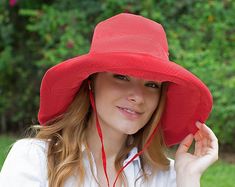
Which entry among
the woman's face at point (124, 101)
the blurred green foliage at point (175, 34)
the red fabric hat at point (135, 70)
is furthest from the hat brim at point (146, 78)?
Result: the blurred green foliage at point (175, 34)

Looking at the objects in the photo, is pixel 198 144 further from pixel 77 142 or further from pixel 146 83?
pixel 77 142

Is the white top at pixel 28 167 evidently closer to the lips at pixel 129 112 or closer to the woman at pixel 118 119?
the woman at pixel 118 119

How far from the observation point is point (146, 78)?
7.59 feet

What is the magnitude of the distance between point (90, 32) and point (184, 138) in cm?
478

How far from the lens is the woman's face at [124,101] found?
2420 millimetres

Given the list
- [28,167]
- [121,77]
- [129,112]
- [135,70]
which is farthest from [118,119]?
[28,167]

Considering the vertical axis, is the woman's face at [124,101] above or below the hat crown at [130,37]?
below

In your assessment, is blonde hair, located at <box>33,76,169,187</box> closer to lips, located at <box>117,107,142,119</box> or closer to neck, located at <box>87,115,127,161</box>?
neck, located at <box>87,115,127,161</box>

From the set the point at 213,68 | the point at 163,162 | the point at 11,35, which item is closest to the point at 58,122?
the point at 163,162

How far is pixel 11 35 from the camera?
8.05 m

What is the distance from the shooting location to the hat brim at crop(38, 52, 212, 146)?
7.36ft

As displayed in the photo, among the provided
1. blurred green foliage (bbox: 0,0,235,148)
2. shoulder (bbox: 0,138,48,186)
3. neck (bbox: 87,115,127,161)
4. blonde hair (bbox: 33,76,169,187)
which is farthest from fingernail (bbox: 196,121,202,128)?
blurred green foliage (bbox: 0,0,235,148)

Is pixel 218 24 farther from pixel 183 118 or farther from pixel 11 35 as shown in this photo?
pixel 183 118

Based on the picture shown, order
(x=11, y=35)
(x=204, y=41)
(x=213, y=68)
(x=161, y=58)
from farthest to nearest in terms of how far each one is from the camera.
Answer: (x=11, y=35), (x=204, y=41), (x=213, y=68), (x=161, y=58)
